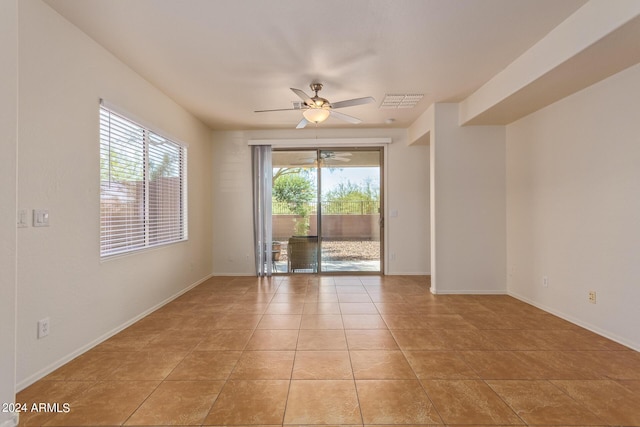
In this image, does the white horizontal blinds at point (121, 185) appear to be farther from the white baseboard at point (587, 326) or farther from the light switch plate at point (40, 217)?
the white baseboard at point (587, 326)

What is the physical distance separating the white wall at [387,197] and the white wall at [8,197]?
3889mm

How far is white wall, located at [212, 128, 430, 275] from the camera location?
5.50 meters

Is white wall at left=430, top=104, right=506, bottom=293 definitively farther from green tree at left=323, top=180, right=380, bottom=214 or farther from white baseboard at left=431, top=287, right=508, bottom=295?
green tree at left=323, top=180, right=380, bottom=214

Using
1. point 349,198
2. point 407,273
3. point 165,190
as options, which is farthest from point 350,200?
point 165,190

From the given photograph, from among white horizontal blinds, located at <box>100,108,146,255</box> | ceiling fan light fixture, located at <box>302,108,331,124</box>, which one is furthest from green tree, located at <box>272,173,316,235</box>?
white horizontal blinds, located at <box>100,108,146,255</box>

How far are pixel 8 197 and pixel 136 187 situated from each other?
67.6 inches

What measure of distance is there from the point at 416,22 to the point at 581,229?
8.67ft

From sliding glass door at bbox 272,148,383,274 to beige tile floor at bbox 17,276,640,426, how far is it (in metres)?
2.08

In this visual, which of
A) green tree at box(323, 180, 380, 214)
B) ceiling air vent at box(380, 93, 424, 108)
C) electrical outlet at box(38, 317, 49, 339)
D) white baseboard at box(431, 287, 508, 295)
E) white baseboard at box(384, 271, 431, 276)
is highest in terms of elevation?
ceiling air vent at box(380, 93, 424, 108)

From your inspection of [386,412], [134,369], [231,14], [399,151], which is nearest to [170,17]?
[231,14]

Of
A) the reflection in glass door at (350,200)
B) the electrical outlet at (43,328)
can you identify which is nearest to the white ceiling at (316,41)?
the reflection in glass door at (350,200)

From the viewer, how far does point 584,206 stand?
3.03 m

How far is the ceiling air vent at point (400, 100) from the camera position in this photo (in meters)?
3.96

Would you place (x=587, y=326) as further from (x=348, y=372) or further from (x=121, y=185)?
(x=121, y=185)
